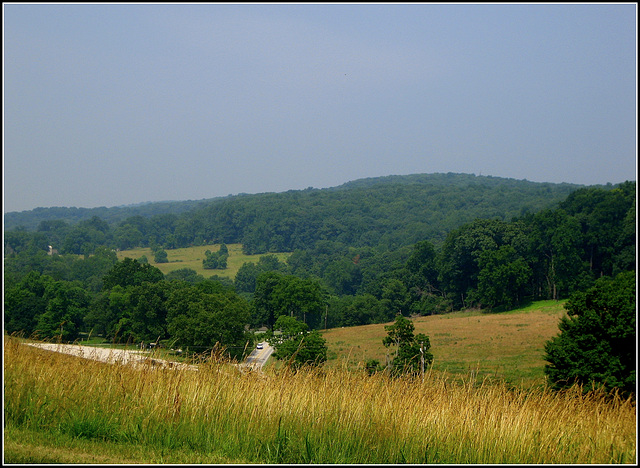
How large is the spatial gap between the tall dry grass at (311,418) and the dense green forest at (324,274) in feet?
5.67

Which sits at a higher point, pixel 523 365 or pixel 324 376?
pixel 324 376

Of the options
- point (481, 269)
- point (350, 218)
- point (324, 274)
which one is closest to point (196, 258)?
point (324, 274)

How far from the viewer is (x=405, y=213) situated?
576 ft

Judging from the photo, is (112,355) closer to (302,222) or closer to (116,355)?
(116,355)

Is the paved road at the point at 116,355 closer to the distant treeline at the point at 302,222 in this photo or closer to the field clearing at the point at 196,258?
the field clearing at the point at 196,258

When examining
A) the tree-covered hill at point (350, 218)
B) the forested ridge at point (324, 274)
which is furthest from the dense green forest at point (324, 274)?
the tree-covered hill at point (350, 218)

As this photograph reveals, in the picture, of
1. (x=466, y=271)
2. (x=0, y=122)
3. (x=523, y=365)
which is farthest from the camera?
(x=466, y=271)

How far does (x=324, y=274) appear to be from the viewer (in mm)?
110688

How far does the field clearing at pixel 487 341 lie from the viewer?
30812 mm

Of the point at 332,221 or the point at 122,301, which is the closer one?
the point at 122,301

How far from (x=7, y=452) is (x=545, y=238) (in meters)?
73.0

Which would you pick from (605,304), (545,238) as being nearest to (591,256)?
(545,238)

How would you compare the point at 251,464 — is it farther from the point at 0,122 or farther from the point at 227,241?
the point at 227,241

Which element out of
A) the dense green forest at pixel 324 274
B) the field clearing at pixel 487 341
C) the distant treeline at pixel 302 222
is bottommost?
the field clearing at pixel 487 341
